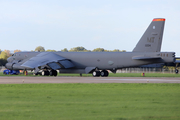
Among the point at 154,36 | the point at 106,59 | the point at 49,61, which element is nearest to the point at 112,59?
the point at 106,59

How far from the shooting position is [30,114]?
10.6m

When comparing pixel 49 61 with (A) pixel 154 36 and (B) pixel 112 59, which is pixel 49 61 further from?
(A) pixel 154 36

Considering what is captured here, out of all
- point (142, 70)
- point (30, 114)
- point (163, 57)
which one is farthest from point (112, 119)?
point (142, 70)

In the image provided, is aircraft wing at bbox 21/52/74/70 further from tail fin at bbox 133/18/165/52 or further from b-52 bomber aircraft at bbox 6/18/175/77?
tail fin at bbox 133/18/165/52

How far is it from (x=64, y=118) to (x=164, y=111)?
385 cm

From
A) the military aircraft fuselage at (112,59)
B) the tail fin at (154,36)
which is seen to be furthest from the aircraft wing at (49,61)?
the tail fin at (154,36)

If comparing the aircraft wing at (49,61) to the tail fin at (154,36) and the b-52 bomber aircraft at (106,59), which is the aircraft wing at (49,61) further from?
the tail fin at (154,36)

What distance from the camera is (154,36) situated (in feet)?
151

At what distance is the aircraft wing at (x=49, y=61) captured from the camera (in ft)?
146

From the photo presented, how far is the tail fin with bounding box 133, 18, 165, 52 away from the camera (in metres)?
45.6

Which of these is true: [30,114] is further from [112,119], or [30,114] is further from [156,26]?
[156,26]

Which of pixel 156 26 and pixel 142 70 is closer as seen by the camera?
pixel 156 26

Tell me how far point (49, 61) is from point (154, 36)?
52.5ft

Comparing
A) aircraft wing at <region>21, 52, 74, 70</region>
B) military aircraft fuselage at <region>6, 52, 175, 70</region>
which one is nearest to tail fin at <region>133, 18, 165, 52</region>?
military aircraft fuselage at <region>6, 52, 175, 70</region>
